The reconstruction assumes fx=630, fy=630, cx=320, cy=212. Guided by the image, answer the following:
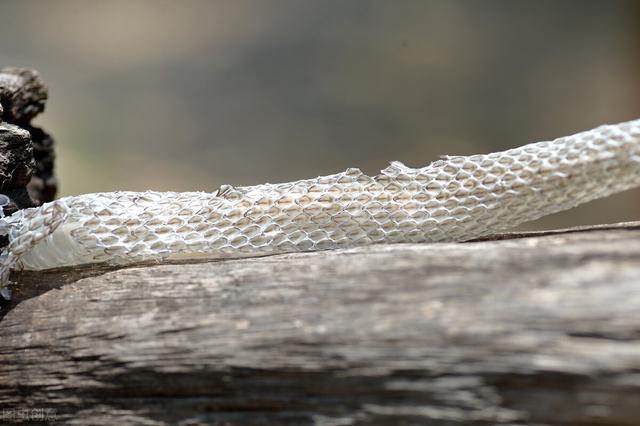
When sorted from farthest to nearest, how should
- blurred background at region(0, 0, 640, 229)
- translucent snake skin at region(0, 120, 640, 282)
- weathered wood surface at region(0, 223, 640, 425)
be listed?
blurred background at region(0, 0, 640, 229), translucent snake skin at region(0, 120, 640, 282), weathered wood surface at region(0, 223, 640, 425)

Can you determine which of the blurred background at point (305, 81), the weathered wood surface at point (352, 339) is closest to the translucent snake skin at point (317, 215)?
the weathered wood surface at point (352, 339)

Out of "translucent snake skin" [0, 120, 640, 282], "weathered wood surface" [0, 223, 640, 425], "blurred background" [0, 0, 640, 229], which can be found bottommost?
"weathered wood surface" [0, 223, 640, 425]

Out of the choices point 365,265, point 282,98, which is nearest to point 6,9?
point 282,98

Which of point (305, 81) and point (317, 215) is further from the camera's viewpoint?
point (305, 81)

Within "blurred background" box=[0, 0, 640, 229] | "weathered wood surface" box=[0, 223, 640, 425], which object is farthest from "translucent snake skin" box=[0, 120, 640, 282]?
"blurred background" box=[0, 0, 640, 229]

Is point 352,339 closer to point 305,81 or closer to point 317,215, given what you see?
point 317,215

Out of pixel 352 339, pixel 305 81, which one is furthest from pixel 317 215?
pixel 305 81

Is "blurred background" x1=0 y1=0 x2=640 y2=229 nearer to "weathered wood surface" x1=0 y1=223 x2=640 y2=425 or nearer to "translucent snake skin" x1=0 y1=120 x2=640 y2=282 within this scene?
"translucent snake skin" x1=0 y1=120 x2=640 y2=282
